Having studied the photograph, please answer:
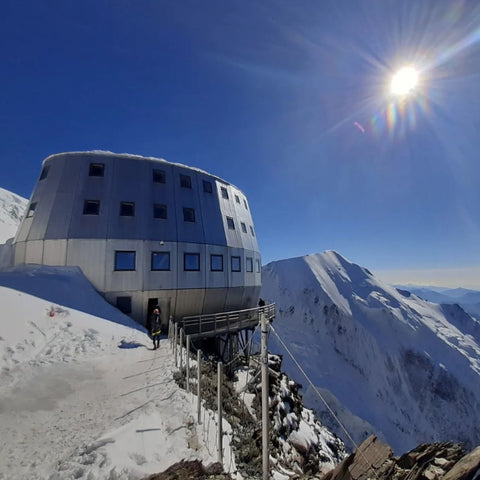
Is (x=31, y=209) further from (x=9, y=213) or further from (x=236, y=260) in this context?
(x=9, y=213)

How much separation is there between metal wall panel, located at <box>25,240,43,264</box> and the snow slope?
13.3 feet

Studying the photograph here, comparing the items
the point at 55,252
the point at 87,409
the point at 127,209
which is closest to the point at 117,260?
the point at 127,209

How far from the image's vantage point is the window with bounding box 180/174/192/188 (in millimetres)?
21266

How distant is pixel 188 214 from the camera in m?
20.4

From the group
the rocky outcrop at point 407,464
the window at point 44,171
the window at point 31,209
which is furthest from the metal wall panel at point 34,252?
the rocky outcrop at point 407,464

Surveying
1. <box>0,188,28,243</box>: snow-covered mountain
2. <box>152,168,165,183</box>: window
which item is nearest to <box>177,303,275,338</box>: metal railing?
<box>152,168,165,183</box>: window

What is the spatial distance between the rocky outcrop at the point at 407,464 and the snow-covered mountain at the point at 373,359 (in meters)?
48.2

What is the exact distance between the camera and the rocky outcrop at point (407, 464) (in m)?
3.44

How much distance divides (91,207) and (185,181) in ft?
23.5

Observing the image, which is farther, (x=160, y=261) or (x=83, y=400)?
(x=160, y=261)

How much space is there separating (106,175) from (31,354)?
13.0 metres

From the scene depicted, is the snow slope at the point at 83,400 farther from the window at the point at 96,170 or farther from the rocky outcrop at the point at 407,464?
the window at the point at 96,170

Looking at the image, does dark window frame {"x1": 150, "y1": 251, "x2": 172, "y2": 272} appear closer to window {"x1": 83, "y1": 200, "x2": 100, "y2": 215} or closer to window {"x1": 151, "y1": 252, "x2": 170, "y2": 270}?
window {"x1": 151, "y1": 252, "x2": 170, "y2": 270}

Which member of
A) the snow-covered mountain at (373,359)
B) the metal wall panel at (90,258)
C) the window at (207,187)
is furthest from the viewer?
the snow-covered mountain at (373,359)
